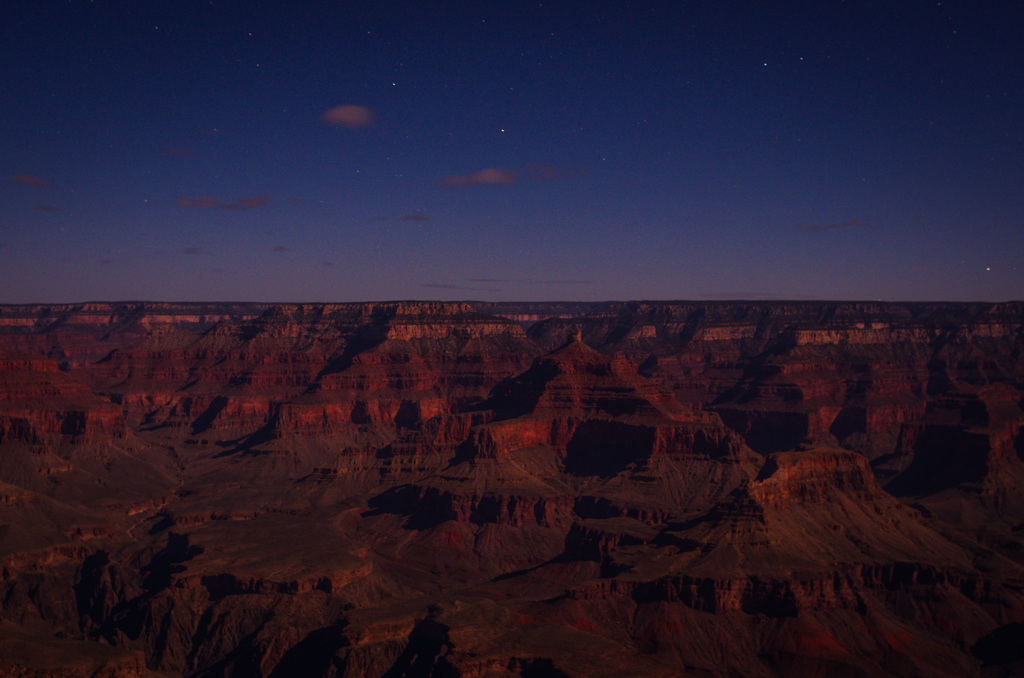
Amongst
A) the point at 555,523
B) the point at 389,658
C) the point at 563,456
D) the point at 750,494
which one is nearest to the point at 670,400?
the point at 563,456

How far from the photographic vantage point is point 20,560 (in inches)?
4697

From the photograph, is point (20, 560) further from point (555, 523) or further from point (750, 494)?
point (750, 494)

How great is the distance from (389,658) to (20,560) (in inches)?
2217

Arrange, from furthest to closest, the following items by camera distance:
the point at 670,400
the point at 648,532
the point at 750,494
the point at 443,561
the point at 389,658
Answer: the point at 670,400
the point at 443,561
the point at 648,532
the point at 750,494
the point at 389,658

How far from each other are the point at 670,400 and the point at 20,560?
103 m

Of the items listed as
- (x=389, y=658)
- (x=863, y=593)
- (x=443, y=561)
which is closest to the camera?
(x=389, y=658)

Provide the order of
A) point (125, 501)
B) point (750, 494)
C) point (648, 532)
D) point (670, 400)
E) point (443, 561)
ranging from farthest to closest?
point (670, 400), point (125, 501), point (443, 561), point (648, 532), point (750, 494)

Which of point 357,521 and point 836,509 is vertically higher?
point 836,509

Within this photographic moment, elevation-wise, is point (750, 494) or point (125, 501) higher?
point (750, 494)

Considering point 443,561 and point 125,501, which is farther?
point 125,501

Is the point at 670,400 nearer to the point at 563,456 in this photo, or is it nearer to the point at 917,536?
the point at 563,456

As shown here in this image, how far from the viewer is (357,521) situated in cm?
14475

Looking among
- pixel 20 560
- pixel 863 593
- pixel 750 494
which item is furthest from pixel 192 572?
pixel 863 593

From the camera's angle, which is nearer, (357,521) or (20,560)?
(20,560)
